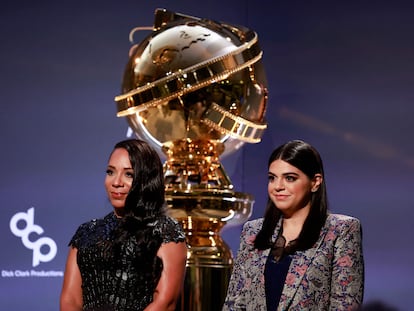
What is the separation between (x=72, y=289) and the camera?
8.35 feet

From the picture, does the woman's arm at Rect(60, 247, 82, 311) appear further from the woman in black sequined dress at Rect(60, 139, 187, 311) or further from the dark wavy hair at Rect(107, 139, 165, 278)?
the dark wavy hair at Rect(107, 139, 165, 278)

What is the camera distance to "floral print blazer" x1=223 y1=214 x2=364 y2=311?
92.2 inches

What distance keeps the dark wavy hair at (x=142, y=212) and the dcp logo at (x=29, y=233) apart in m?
1.29

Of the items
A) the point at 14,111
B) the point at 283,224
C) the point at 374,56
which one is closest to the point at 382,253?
the point at 374,56

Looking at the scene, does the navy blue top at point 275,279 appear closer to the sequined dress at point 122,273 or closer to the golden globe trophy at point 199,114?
the sequined dress at point 122,273

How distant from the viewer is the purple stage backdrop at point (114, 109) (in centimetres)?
353

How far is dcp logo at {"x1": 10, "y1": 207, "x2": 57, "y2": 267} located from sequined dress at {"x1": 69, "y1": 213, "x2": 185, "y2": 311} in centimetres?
125

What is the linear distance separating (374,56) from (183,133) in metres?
0.99

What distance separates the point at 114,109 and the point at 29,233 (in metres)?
0.66

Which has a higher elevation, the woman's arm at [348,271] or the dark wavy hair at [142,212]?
the dark wavy hair at [142,212]

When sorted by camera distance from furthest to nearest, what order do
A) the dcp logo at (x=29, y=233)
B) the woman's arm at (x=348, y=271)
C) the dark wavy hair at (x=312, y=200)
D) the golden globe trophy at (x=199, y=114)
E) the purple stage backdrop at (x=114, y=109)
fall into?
the dcp logo at (x=29, y=233)
the purple stage backdrop at (x=114, y=109)
the golden globe trophy at (x=199, y=114)
the dark wavy hair at (x=312, y=200)
the woman's arm at (x=348, y=271)

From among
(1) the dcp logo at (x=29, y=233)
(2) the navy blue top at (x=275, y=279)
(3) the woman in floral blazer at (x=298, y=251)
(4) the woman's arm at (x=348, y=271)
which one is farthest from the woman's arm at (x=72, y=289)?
(1) the dcp logo at (x=29, y=233)

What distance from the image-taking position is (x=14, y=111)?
149 inches

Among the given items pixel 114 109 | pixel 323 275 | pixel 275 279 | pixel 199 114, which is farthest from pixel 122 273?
pixel 114 109
